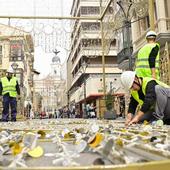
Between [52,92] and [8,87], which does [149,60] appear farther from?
[52,92]

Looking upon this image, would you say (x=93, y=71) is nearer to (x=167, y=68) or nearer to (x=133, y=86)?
(x=167, y=68)

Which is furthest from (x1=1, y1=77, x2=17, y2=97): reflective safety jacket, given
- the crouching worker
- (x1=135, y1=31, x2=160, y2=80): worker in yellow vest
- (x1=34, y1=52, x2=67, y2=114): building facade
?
(x1=34, y1=52, x2=67, y2=114): building facade

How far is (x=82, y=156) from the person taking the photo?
52.2 inches

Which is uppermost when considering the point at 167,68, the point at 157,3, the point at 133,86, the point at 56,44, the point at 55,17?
the point at 157,3

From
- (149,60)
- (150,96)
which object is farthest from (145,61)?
(150,96)

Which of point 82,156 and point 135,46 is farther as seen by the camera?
point 135,46

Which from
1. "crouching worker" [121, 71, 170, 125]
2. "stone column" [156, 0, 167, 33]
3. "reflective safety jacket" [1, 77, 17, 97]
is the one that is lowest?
"crouching worker" [121, 71, 170, 125]

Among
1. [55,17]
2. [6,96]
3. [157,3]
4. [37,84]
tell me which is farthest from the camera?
[37,84]

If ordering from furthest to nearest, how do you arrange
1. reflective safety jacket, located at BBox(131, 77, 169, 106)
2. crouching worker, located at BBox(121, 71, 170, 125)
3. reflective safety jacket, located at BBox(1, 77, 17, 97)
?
reflective safety jacket, located at BBox(1, 77, 17, 97), reflective safety jacket, located at BBox(131, 77, 169, 106), crouching worker, located at BBox(121, 71, 170, 125)

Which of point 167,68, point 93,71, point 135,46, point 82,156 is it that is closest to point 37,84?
point 93,71

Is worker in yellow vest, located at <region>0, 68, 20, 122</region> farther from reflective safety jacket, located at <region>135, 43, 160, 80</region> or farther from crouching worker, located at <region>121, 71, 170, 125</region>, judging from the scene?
crouching worker, located at <region>121, 71, 170, 125</region>

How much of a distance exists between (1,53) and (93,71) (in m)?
9.67

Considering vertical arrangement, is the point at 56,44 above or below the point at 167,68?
above

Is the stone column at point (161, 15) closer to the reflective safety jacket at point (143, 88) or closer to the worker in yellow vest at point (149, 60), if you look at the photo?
the worker in yellow vest at point (149, 60)
